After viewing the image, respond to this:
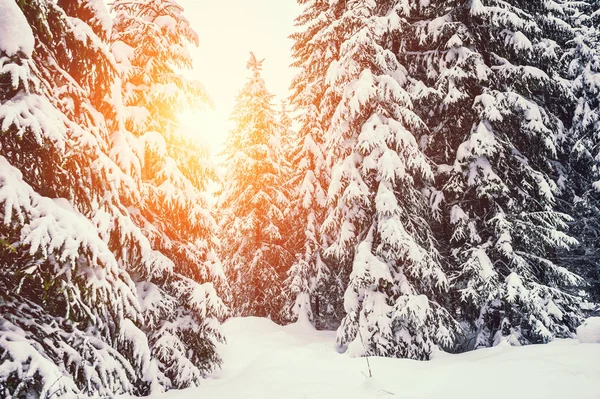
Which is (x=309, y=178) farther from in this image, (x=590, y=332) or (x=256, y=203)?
(x=590, y=332)

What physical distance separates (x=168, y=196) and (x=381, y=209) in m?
5.88

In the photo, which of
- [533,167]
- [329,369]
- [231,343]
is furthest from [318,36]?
[231,343]

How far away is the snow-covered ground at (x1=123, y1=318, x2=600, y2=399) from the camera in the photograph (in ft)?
16.9

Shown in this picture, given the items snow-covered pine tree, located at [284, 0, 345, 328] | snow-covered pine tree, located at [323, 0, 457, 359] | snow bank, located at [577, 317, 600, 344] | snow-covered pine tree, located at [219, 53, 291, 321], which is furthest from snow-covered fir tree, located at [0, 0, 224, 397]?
snow-covered pine tree, located at [219, 53, 291, 321]

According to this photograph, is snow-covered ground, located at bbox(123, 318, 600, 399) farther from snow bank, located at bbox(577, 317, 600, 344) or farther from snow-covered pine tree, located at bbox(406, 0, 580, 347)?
snow-covered pine tree, located at bbox(406, 0, 580, 347)

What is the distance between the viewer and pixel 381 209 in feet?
33.2

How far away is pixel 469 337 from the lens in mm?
11352

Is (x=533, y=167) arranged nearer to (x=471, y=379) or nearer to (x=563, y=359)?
(x=563, y=359)

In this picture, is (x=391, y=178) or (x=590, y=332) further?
(x=391, y=178)

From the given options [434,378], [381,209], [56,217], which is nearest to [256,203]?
[381,209]

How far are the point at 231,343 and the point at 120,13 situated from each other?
1200 centimetres

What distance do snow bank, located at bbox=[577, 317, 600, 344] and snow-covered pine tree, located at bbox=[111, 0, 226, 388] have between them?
28.0ft

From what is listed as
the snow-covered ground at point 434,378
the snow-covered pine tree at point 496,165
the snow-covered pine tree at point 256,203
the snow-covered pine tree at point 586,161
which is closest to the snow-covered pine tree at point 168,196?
the snow-covered ground at point 434,378

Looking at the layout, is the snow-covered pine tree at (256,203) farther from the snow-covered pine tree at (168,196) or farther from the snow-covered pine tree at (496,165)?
the snow-covered pine tree at (496,165)
